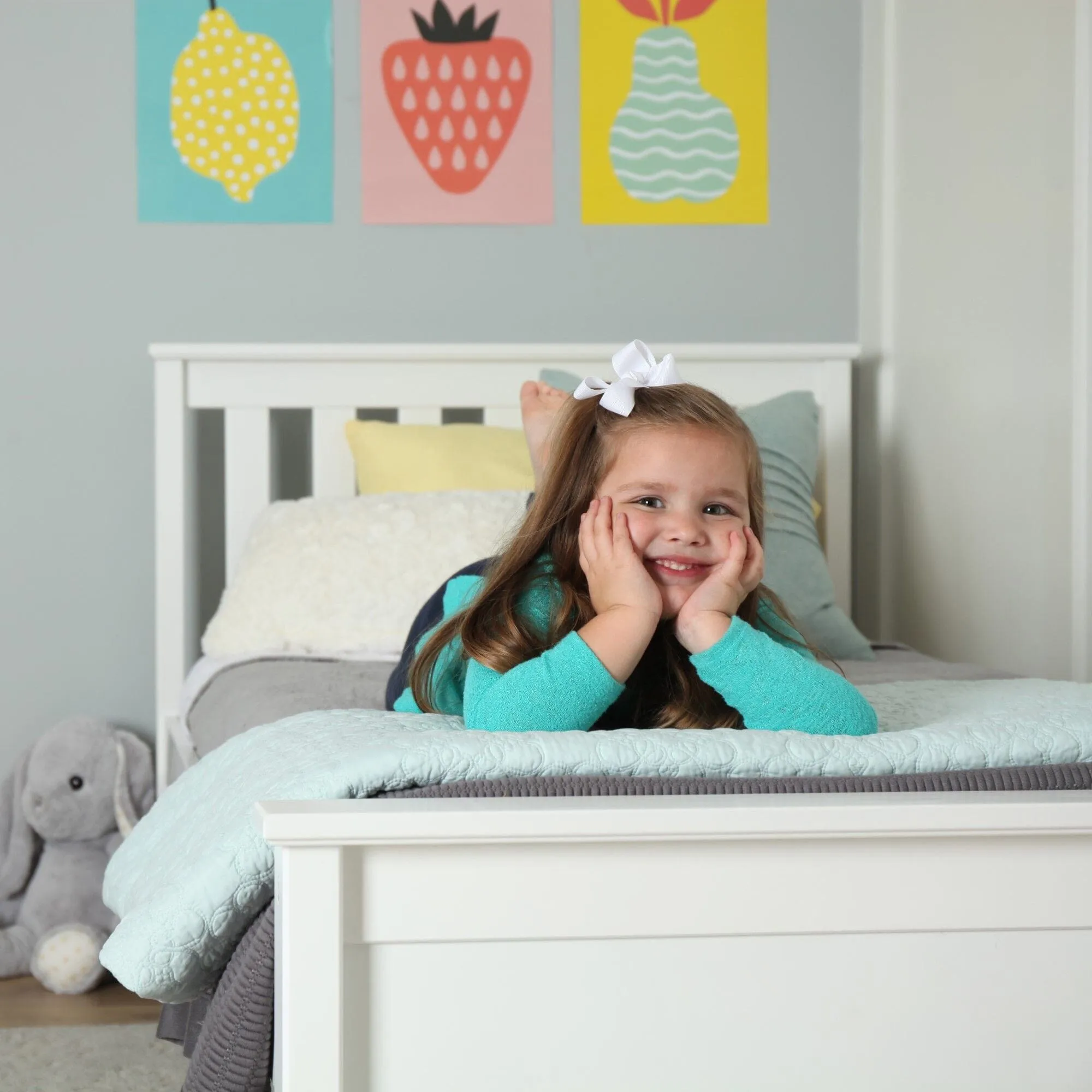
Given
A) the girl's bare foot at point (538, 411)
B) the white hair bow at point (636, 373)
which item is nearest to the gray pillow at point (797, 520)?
the girl's bare foot at point (538, 411)

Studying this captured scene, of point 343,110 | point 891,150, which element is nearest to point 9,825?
point 343,110

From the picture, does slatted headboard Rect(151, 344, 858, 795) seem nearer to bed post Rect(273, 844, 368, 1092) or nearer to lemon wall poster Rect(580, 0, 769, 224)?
lemon wall poster Rect(580, 0, 769, 224)

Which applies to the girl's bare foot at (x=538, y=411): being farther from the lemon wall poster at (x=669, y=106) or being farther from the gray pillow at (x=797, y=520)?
the lemon wall poster at (x=669, y=106)

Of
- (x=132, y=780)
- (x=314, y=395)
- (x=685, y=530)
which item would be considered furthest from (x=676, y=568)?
(x=132, y=780)

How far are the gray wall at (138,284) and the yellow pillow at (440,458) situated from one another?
0.30 metres

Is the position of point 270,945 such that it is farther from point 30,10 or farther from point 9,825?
point 30,10

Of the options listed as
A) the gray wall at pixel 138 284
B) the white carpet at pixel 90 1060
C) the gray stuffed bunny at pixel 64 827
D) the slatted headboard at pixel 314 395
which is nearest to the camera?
the white carpet at pixel 90 1060

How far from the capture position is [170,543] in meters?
2.11

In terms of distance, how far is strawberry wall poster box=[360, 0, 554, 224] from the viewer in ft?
7.35

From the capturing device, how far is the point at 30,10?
7.22 ft

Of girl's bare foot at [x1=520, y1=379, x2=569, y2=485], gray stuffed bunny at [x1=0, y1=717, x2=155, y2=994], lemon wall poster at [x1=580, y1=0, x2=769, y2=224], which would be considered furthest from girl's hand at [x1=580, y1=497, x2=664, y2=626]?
lemon wall poster at [x1=580, y1=0, x2=769, y2=224]

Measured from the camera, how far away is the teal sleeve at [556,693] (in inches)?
39.9

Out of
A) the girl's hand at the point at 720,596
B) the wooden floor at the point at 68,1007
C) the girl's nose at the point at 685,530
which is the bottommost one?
the wooden floor at the point at 68,1007

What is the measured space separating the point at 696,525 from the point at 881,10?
62.6 inches
